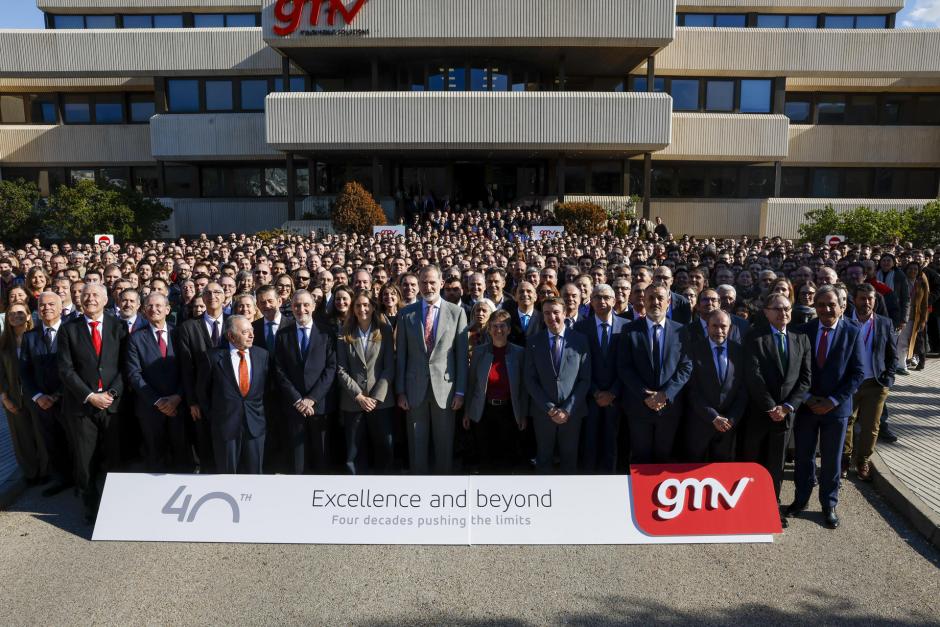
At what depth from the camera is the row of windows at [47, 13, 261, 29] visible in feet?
105

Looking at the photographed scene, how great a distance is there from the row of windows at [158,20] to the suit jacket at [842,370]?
32.9 metres

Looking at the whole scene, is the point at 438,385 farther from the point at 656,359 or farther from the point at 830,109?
the point at 830,109

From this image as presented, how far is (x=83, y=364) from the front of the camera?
224 inches

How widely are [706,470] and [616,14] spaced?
73.6 ft

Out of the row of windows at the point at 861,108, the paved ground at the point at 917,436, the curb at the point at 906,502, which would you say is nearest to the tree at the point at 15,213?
the paved ground at the point at 917,436

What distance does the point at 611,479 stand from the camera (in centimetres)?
523

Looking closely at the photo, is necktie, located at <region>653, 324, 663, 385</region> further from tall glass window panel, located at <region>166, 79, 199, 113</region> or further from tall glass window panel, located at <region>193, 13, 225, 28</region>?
tall glass window panel, located at <region>193, 13, 225, 28</region>

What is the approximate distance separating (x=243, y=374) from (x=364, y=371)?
1.07m

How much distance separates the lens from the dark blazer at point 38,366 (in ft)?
19.4

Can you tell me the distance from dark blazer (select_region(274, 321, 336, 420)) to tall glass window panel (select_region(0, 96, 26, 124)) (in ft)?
113

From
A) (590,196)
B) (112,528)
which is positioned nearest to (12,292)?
(112,528)

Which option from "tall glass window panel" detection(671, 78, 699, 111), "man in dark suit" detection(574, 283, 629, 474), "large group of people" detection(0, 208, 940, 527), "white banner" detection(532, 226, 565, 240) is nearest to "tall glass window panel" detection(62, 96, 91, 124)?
"white banner" detection(532, 226, 565, 240)

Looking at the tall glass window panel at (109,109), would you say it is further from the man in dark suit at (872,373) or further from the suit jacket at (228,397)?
the man in dark suit at (872,373)

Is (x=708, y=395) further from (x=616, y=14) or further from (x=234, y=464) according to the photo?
(x=616, y=14)
